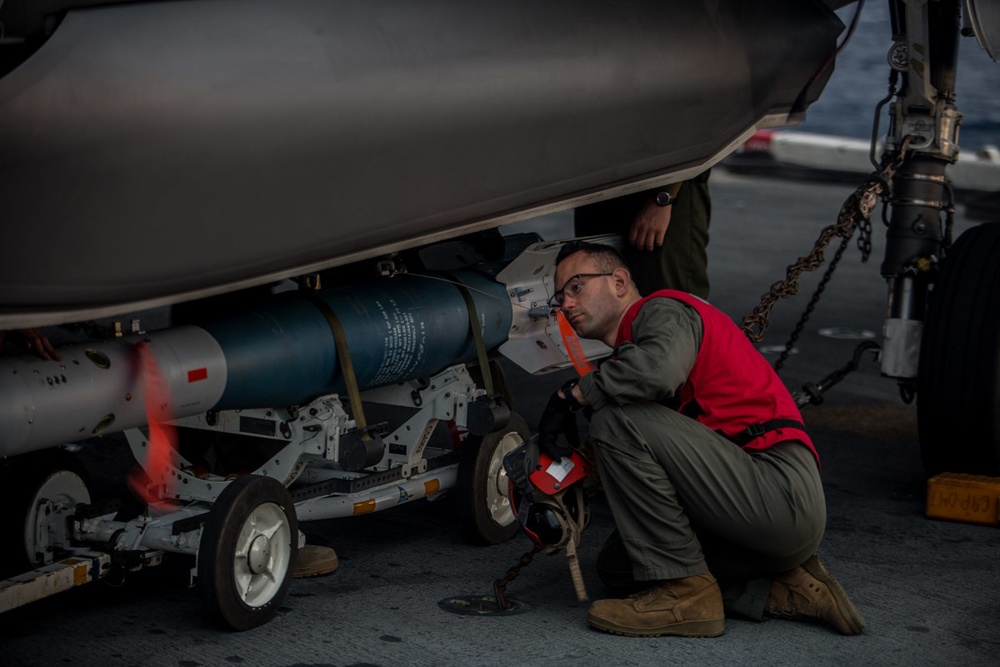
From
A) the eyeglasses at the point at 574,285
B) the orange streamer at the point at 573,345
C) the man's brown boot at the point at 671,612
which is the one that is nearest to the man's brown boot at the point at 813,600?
the man's brown boot at the point at 671,612

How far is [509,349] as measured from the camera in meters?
4.92

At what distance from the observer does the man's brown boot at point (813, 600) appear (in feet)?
12.5

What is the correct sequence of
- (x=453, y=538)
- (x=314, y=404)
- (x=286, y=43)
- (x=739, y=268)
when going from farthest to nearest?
(x=739, y=268) < (x=453, y=538) < (x=314, y=404) < (x=286, y=43)

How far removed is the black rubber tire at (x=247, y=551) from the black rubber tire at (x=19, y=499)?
566 millimetres

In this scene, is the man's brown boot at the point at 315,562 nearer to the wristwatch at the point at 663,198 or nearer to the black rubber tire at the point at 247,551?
the black rubber tire at the point at 247,551

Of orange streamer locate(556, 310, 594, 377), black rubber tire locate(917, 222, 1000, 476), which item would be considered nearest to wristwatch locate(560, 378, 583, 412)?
orange streamer locate(556, 310, 594, 377)

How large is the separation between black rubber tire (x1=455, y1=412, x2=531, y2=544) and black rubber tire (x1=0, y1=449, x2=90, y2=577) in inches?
52.4

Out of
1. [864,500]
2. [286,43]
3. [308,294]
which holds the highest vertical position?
[286,43]

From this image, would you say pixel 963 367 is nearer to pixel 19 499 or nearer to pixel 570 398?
pixel 570 398

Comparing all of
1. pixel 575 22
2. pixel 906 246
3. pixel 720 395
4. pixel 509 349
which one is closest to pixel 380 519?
pixel 509 349

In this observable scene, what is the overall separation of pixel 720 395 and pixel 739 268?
22.7 ft

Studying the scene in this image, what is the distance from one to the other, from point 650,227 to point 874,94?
53775 mm

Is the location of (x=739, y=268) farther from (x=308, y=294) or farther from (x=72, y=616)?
(x=72, y=616)

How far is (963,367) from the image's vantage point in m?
5.09
